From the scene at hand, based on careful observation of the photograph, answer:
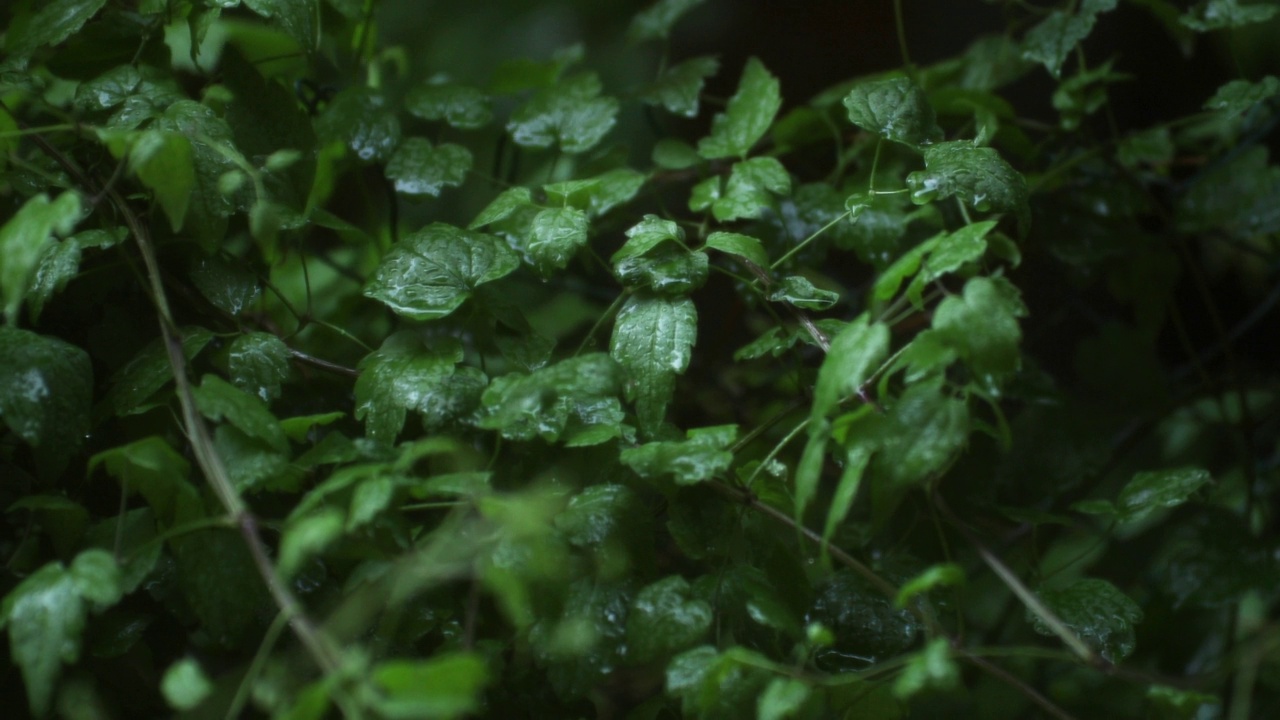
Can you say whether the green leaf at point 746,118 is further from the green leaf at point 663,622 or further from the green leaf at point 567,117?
→ the green leaf at point 663,622

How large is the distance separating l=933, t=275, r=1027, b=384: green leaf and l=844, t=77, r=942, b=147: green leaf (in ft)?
0.90

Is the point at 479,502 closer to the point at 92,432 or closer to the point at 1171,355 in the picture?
the point at 92,432

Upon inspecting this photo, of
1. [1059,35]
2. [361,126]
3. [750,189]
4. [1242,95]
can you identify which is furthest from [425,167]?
[1242,95]

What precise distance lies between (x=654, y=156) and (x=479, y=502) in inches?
23.0

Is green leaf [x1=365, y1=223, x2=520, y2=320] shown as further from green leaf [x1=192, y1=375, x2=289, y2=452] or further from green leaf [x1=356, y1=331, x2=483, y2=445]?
green leaf [x1=192, y1=375, x2=289, y2=452]

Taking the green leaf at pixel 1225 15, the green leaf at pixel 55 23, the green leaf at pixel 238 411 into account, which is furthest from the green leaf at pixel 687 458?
the green leaf at pixel 1225 15

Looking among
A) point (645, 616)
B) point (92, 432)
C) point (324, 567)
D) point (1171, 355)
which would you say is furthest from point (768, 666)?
point (1171, 355)

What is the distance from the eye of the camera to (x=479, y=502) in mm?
575

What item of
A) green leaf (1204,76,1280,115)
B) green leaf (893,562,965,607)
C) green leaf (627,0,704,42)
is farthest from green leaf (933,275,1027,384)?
green leaf (627,0,704,42)

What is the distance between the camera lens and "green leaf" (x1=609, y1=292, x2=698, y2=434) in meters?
0.73

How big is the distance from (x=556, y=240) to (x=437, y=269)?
0.35 feet

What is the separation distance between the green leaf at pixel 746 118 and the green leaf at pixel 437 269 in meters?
0.27

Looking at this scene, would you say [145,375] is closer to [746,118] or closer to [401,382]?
[401,382]

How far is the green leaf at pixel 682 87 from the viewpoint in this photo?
1073mm
